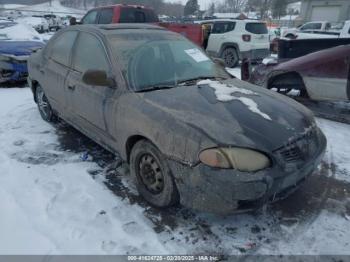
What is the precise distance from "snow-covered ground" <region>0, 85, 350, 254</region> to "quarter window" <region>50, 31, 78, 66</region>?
1.30 m

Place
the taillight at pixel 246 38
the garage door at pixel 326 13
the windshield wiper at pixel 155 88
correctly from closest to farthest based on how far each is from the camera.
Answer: the windshield wiper at pixel 155 88
the taillight at pixel 246 38
the garage door at pixel 326 13

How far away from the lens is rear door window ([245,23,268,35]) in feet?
38.6

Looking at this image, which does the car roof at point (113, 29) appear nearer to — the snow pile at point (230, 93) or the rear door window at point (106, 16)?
the snow pile at point (230, 93)

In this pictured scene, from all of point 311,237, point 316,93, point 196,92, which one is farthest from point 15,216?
point 316,93

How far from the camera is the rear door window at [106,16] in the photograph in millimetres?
10492

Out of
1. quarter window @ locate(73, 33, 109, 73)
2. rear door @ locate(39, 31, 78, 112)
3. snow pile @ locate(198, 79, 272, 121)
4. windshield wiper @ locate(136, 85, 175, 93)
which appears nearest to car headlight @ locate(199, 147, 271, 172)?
snow pile @ locate(198, 79, 272, 121)

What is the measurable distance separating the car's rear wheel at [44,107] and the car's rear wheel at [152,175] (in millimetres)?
2486

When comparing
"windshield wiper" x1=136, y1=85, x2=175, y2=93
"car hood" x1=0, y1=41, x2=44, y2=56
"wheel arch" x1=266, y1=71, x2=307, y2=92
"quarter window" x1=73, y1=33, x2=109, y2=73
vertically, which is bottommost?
"wheel arch" x1=266, y1=71, x2=307, y2=92

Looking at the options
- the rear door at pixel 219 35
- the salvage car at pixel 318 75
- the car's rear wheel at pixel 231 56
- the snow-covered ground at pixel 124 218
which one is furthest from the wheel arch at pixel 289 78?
the rear door at pixel 219 35

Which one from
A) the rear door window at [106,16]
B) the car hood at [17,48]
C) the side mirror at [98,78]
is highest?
the rear door window at [106,16]

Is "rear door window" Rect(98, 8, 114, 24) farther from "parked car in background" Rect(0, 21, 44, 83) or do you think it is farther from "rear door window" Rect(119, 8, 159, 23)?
"parked car in background" Rect(0, 21, 44, 83)

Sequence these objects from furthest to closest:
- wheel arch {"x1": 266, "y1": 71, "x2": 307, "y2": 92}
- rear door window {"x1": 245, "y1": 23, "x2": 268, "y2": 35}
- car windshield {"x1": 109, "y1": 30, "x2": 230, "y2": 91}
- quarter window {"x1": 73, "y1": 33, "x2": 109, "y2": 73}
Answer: rear door window {"x1": 245, "y1": 23, "x2": 268, "y2": 35} → wheel arch {"x1": 266, "y1": 71, "x2": 307, "y2": 92} → quarter window {"x1": 73, "y1": 33, "x2": 109, "y2": 73} → car windshield {"x1": 109, "y1": 30, "x2": 230, "y2": 91}

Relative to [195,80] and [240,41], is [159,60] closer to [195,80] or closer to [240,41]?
[195,80]

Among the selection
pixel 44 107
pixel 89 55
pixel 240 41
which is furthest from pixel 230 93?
pixel 240 41
